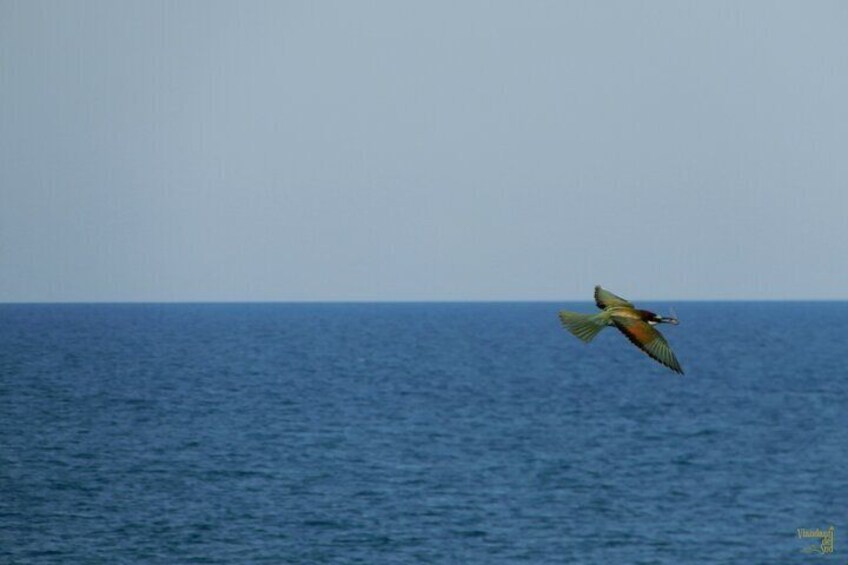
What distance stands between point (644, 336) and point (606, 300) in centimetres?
95

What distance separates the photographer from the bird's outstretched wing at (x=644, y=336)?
43.6ft

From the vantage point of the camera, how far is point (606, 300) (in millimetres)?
14477

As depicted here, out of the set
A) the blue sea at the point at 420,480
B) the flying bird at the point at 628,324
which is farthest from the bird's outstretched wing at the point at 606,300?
the blue sea at the point at 420,480

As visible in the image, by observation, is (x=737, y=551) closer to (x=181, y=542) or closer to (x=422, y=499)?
(x=422, y=499)

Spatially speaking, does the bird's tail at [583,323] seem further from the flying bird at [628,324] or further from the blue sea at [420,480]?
the blue sea at [420,480]

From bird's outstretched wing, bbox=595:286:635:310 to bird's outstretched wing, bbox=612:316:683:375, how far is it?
0.74 ft

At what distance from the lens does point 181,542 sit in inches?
3839

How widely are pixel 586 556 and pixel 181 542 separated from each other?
2722 centimetres

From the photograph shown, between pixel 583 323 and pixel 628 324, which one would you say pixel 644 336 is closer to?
pixel 628 324

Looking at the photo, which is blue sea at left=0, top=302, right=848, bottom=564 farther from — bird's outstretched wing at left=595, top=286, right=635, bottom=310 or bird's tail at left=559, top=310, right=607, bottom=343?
bird's tail at left=559, top=310, right=607, bottom=343

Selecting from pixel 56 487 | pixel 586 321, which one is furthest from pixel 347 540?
pixel 586 321

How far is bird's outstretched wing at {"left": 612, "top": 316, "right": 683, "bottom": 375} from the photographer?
43.6ft

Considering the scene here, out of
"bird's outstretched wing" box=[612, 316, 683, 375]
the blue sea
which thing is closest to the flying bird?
"bird's outstretched wing" box=[612, 316, 683, 375]

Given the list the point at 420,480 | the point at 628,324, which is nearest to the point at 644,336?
the point at 628,324
